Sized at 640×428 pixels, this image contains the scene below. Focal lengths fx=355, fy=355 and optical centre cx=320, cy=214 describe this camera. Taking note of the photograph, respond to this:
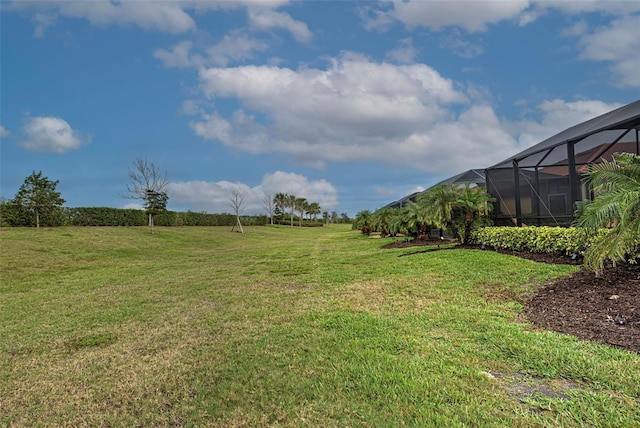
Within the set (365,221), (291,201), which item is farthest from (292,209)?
(365,221)

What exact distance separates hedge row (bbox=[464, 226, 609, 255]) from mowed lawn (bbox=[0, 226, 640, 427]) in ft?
2.97

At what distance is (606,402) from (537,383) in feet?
1.30

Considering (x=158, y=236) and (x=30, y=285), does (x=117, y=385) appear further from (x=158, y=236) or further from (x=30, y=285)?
(x=158, y=236)

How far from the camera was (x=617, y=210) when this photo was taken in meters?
4.58

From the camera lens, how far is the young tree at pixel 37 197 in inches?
735

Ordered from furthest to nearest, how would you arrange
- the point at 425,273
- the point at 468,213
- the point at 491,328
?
1. the point at 468,213
2. the point at 425,273
3. the point at 491,328

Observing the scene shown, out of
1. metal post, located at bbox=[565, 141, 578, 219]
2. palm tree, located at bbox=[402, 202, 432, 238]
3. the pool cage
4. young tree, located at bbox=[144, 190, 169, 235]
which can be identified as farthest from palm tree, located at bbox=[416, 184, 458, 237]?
young tree, located at bbox=[144, 190, 169, 235]

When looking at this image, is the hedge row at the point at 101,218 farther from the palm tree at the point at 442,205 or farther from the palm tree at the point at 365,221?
the palm tree at the point at 442,205

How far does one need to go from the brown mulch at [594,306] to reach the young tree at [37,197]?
896 inches

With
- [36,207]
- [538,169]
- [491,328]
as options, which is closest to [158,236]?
[36,207]

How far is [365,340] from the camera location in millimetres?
3555

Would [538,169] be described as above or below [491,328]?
above

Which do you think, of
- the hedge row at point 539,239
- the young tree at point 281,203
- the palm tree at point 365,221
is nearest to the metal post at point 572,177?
the hedge row at point 539,239

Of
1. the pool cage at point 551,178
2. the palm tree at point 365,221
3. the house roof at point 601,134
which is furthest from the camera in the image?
the palm tree at point 365,221
